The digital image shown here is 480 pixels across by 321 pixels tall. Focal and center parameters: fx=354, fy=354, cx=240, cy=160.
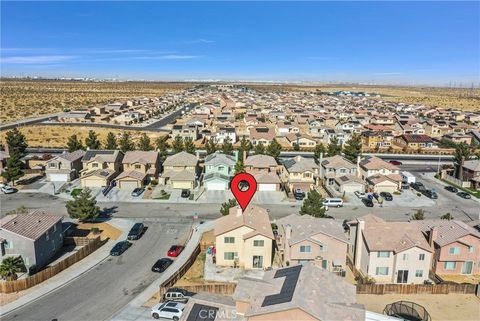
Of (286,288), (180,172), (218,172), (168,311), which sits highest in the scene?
(286,288)

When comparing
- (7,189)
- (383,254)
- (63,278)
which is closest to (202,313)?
(63,278)

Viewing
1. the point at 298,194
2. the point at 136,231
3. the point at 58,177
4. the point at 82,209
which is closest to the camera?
the point at 136,231

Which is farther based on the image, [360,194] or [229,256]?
[360,194]

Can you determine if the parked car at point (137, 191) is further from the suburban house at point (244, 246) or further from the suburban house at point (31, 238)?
the suburban house at point (244, 246)

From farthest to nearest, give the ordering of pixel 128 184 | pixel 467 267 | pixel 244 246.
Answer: pixel 128 184
pixel 467 267
pixel 244 246

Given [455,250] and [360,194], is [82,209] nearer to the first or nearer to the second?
[455,250]

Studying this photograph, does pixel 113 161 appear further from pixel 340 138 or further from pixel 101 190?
pixel 340 138
